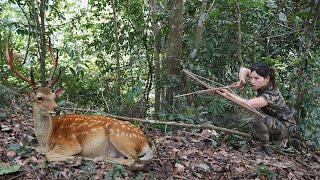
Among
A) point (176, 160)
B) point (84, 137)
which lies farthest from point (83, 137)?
→ point (176, 160)

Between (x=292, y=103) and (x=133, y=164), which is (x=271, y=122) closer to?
(x=292, y=103)

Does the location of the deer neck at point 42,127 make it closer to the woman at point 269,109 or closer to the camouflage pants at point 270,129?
the woman at point 269,109

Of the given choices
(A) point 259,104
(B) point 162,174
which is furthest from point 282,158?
(B) point 162,174

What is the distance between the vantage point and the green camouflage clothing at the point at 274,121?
728cm

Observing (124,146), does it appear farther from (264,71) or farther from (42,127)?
(264,71)

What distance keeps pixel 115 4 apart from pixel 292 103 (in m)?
5.80

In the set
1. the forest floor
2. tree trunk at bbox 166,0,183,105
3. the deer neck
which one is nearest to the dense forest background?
tree trunk at bbox 166,0,183,105

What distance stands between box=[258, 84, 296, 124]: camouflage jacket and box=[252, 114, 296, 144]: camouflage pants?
95 millimetres

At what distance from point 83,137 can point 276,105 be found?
10.2 ft

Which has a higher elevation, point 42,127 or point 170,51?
point 170,51

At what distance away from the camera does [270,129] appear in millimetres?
7340

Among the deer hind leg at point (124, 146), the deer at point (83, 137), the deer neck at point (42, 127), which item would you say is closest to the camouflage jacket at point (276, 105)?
the deer at point (83, 137)

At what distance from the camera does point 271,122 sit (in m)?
7.30

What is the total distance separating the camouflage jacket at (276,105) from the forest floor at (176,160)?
0.58m
